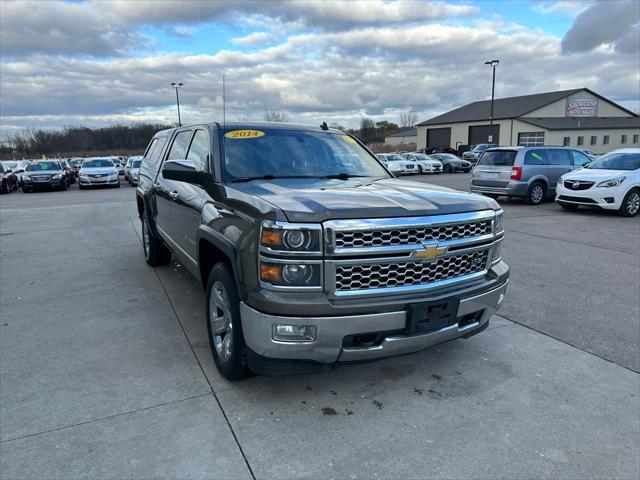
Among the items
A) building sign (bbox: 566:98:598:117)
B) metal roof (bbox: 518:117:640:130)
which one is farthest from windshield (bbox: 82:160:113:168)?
building sign (bbox: 566:98:598:117)

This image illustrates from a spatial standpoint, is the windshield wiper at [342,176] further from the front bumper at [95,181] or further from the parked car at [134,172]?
the front bumper at [95,181]

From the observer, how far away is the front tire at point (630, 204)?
1118 cm

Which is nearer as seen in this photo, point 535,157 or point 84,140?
point 535,157

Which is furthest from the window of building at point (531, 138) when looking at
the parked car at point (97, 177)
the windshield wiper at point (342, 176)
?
the windshield wiper at point (342, 176)

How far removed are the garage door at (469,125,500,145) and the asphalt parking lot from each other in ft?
180

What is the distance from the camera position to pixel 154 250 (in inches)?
258

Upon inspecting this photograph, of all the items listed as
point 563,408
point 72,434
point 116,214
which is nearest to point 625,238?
point 563,408

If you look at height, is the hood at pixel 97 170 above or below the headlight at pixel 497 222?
below

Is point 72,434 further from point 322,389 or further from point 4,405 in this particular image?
point 322,389

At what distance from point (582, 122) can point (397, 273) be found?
63099 millimetres

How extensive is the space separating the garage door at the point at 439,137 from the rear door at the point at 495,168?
5046cm

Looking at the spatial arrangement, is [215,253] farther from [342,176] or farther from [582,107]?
[582,107]

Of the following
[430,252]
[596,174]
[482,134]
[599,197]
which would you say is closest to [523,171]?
[596,174]

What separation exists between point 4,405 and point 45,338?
1.19m
